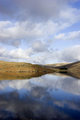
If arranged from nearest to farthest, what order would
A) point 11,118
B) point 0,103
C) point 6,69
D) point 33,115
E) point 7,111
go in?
point 11,118, point 33,115, point 7,111, point 0,103, point 6,69

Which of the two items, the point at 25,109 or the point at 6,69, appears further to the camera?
the point at 6,69

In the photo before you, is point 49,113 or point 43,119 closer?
point 43,119

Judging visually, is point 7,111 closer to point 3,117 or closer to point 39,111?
point 3,117

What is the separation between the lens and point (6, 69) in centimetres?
11338

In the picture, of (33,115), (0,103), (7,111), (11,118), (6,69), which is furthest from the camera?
(6,69)

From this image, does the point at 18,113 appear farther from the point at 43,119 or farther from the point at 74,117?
the point at 74,117

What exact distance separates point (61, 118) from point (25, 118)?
3467mm

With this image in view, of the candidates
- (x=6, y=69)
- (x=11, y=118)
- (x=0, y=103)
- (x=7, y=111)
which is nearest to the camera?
(x=11, y=118)

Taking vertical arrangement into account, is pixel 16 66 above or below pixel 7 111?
above

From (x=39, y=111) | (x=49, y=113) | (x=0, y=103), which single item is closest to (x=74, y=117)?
(x=49, y=113)

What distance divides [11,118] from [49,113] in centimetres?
394

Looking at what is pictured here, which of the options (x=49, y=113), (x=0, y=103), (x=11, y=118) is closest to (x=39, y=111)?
(x=49, y=113)

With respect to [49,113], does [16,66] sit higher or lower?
higher

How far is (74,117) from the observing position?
442 inches
